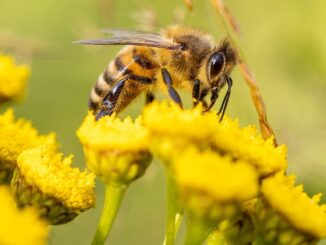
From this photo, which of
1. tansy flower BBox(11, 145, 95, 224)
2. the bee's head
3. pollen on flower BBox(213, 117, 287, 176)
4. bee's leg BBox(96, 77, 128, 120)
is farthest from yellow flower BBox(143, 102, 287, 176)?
bee's leg BBox(96, 77, 128, 120)

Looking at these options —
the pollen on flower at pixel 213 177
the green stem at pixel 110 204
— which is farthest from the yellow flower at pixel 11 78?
the pollen on flower at pixel 213 177

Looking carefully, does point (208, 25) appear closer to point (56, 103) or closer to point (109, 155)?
point (109, 155)

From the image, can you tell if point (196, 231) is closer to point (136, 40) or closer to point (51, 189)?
point (51, 189)

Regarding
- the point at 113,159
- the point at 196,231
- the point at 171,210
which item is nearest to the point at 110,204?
the point at 113,159

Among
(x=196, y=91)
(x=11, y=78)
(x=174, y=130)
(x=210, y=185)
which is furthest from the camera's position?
(x=11, y=78)

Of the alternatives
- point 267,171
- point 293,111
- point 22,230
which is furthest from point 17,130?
point 293,111
